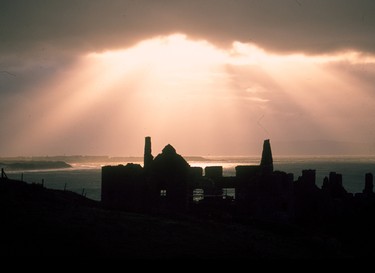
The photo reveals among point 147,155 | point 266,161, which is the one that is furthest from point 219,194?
point 147,155

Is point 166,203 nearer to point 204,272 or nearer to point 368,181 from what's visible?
point 368,181

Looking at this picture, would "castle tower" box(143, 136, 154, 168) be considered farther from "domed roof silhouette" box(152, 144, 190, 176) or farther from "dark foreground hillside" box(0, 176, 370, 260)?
"dark foreground hillside" box(0, 176, 370, 260)

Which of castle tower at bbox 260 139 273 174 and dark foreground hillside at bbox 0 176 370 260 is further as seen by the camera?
castle tower at bbox 260 139 273 174

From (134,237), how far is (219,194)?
704 inches

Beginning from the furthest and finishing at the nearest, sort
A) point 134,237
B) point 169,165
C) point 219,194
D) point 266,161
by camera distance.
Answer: point 219,194 < point 266,161 < point 169,165 < point 134,237

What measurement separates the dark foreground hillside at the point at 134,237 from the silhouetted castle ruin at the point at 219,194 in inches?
217

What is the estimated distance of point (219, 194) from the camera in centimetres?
3897

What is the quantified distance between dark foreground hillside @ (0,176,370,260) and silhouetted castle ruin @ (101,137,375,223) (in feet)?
18.1

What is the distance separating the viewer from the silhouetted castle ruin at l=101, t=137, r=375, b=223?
35.3 metres

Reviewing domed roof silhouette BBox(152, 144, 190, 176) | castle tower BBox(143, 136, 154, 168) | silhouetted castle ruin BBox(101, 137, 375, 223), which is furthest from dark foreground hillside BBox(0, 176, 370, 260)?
castle tower BBox(143, 136, 154, 168)

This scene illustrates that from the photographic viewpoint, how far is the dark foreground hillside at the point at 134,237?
1898 cm

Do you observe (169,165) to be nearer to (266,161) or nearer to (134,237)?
(266,161)

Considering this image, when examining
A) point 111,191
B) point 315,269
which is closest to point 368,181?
point 111,191

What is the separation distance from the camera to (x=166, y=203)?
35531mm
